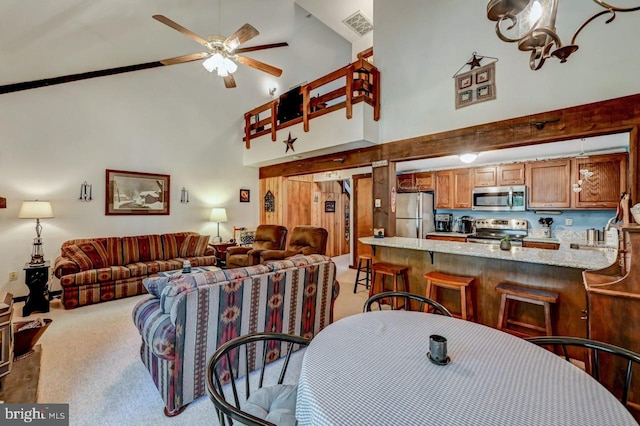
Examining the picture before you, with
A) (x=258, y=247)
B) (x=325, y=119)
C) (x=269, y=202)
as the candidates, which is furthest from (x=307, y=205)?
(x=325, y=119)

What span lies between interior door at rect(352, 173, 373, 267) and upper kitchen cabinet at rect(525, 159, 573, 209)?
2886 millimetres

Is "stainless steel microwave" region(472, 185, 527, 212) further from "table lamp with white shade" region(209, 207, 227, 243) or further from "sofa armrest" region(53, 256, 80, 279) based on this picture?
"sofa armrest" region(53, 256, 80, 279)

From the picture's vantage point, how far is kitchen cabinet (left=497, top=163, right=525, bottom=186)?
4.79m

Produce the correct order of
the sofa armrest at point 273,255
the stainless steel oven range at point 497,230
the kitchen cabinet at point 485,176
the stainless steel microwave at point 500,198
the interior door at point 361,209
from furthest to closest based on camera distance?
the interior door at point 361,209 < the kitchen cabinet at point 485,176 < the stainless steel oven range at point 497,230 < the stainless steel microwave at point 500,198 < the sofa armrest at point 273,255

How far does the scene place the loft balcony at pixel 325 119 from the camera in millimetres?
4008

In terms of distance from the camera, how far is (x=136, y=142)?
4852mm

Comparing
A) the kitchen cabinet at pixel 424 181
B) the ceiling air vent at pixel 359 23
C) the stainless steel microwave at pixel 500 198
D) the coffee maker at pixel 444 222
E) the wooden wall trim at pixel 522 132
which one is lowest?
the coffee maker at pixel 444 222

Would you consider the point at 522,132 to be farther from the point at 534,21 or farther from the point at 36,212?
the point at 36,212

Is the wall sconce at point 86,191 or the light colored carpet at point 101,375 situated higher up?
the wall sconce at point 86,191

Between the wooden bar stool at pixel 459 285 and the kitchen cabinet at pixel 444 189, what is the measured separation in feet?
9.65

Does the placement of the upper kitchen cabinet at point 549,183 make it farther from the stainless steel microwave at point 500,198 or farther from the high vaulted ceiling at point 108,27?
the high vaulted ceiling at point 108,27

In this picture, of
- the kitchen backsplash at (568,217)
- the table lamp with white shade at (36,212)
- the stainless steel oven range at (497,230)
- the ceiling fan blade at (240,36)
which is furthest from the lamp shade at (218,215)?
the kitchen backsplash at (568,217)

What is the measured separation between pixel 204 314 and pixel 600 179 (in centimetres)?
552

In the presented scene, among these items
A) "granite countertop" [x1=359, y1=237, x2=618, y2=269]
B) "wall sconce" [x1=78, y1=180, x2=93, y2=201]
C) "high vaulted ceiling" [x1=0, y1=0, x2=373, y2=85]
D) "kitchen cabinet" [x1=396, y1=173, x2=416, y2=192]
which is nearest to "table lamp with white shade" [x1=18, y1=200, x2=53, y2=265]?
"wall sconce" [x1=78, y1=180, x2=93, y2=201]
